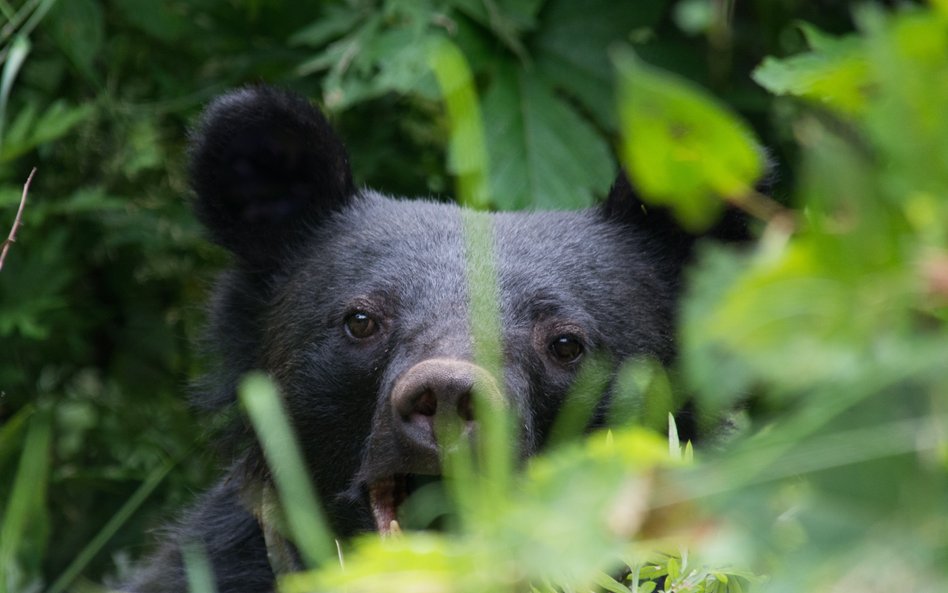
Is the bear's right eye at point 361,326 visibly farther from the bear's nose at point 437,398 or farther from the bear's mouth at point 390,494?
the bear's nose at point 437,398

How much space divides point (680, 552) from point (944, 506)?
87 centimetres

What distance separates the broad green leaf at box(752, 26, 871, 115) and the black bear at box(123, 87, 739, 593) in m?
0.71

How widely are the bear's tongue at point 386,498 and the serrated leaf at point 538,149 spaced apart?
172 centimetres

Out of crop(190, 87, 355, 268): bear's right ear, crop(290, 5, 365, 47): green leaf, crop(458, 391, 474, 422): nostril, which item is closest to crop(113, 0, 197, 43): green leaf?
crop(290, 5, 365, 47): green leaf

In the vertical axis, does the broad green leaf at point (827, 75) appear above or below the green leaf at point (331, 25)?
above

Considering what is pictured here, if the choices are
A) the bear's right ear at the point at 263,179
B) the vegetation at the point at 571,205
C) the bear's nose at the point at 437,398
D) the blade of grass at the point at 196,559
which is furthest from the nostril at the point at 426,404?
the bear's right ear at the point at 263,179

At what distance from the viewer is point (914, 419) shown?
140 cm

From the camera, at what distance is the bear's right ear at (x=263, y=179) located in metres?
3.87

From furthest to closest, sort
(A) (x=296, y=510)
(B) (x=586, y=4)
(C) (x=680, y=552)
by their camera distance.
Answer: (B) (x=586, y=4), (C) (x=680, y=552), (A) (x=296, y=510)

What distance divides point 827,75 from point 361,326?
2004 millimetres

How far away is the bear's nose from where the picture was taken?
2754 mm

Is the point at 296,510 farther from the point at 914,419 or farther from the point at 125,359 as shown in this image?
the point at 125,359

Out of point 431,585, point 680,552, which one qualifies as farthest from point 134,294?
point 431,585

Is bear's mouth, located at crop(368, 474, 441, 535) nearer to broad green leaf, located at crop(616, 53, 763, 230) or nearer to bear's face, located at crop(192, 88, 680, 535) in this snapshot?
bear's face, located at crop(192, 88, 680, 535)
